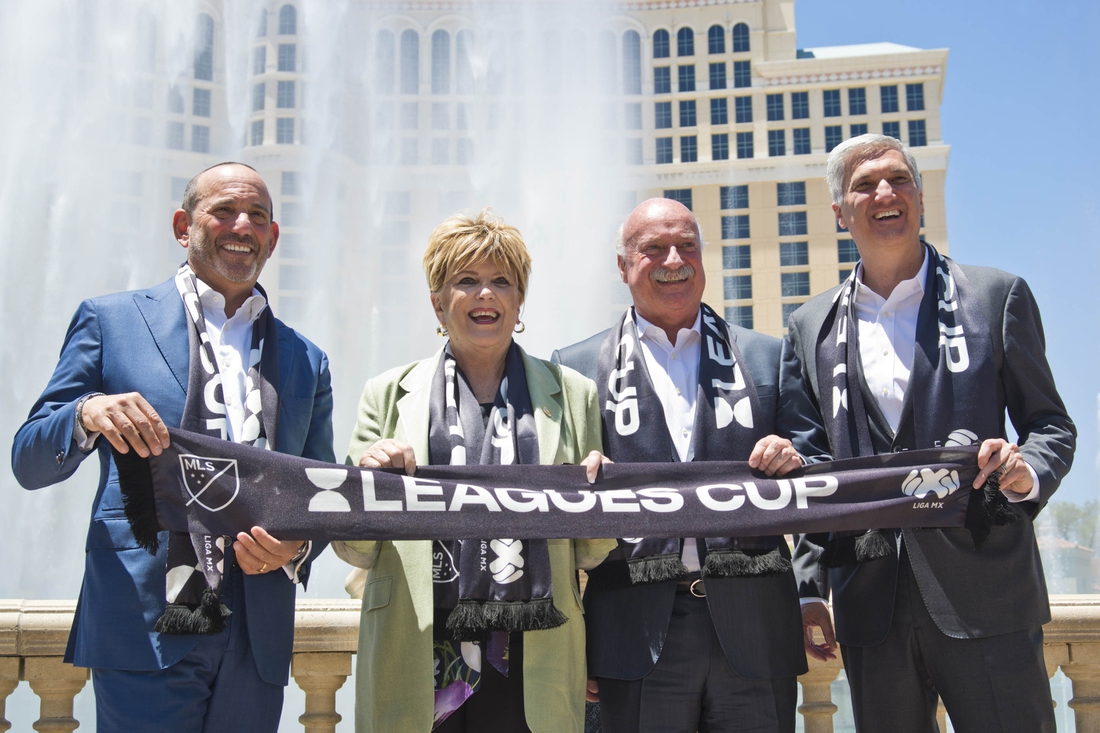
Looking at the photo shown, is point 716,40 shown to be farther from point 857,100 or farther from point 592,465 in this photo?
point 592,465

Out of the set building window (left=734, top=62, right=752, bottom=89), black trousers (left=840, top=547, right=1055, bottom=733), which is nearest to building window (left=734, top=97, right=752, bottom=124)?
building window (left=734, top=62, right=752, bottom=89)

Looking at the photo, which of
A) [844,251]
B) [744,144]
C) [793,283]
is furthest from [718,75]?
[793,283]

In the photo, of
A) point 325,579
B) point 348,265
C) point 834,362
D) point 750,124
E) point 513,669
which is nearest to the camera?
point 513,669

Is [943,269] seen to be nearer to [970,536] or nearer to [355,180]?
[970,536]

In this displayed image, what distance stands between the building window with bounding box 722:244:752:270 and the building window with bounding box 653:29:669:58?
41.6ft

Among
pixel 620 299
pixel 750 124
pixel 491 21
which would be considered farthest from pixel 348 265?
pixel 750 124

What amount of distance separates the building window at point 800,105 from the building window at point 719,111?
3859 mm

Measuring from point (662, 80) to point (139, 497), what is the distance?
59282mm

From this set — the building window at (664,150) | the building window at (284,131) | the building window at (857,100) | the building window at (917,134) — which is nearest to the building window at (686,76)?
the building window at (664,150)

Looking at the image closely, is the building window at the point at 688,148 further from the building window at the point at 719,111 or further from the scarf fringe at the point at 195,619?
the scarf fringe at the point at 195,619

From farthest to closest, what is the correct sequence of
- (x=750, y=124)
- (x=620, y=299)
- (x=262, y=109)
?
(x=750, y=124) → (x=262, y=109) → (x=620, y=299)

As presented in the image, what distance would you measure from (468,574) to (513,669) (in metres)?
0.32

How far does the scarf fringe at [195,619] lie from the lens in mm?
2732

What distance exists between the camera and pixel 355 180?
39.9 m
